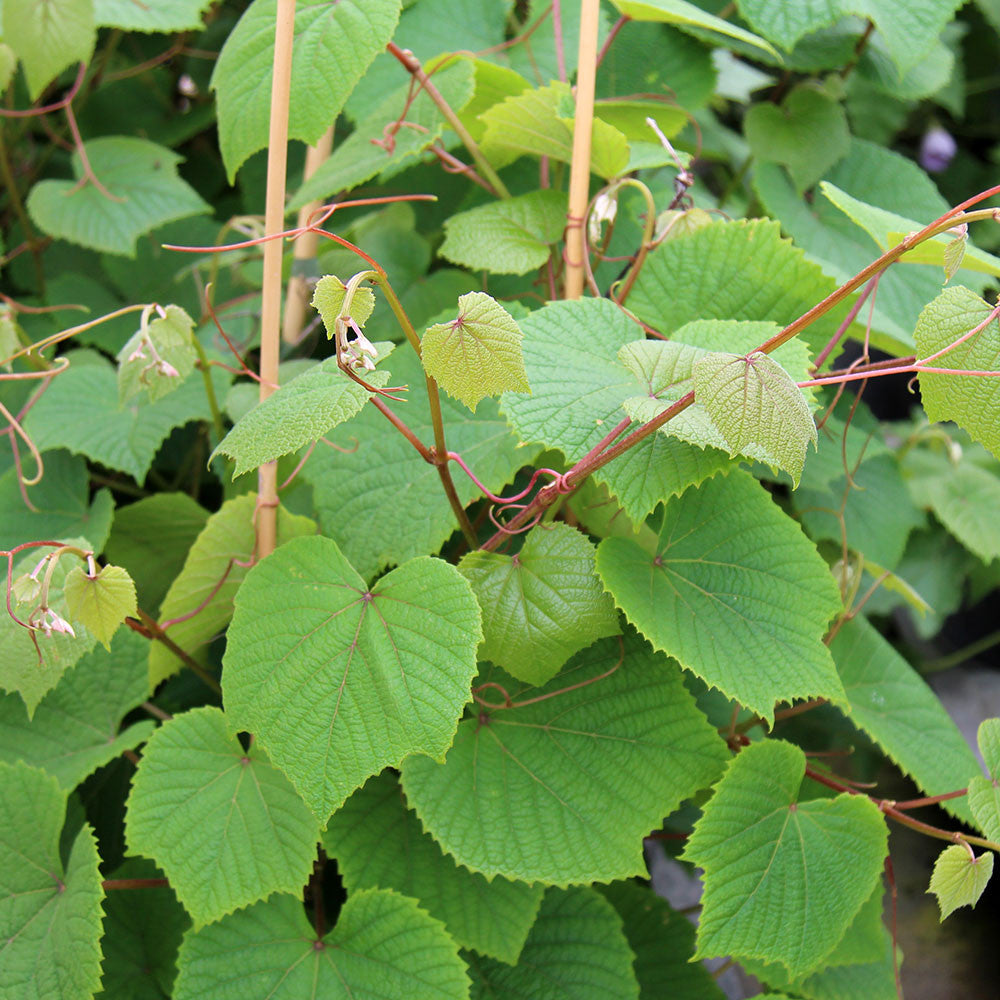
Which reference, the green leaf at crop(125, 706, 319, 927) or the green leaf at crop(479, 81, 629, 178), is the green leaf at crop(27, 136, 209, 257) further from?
the green leaf at crop(125, 706, 319, 927)

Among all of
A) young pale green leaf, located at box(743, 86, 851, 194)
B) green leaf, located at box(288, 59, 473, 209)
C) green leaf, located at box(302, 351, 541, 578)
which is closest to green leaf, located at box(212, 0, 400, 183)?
green leaf, located at box(288, 59, 473, 209)

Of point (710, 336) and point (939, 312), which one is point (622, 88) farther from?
point (939, 312)

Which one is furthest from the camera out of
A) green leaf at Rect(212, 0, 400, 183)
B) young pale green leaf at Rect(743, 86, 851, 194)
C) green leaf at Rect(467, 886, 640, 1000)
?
young pale green leaf at Rect(743, 86, 851, 194)

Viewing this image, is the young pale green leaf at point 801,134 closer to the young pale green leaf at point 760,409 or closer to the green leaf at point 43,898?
the young pale green leaf at point 760,409

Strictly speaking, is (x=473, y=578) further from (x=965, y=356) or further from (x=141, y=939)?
(x=141, y=939)

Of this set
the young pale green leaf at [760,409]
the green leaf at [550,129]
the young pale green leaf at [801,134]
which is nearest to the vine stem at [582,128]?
the green leaf at [550,129]

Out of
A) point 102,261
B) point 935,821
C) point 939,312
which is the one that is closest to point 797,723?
point 935,821
